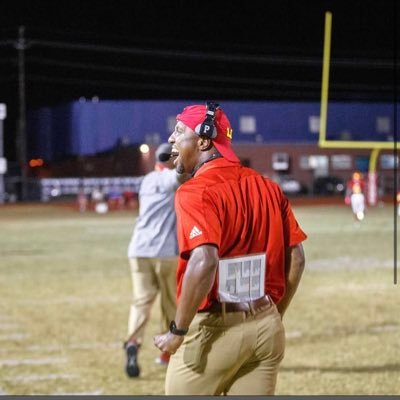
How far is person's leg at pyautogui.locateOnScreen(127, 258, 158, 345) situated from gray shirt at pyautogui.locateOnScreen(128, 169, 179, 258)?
0.41ft

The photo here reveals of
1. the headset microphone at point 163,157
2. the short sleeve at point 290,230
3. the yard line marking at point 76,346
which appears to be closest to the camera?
the short sleeve at point 290,230

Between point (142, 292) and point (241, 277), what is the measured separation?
13.4 feet

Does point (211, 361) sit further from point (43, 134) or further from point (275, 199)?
point (43, 134)

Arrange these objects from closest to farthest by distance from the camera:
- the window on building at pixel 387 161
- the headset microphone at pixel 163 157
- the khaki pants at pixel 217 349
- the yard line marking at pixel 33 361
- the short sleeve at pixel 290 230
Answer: the khaki pants at pixel 217 349
the short sleeve at pixel 290 230
the headset microphone at pixel 163 157
the yard line marking at pixel 33 361
the window on building at pixel 387 161

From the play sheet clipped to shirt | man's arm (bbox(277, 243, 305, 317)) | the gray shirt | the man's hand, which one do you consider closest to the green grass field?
the gray shirt

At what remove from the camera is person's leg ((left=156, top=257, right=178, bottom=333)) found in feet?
Result: 25.8

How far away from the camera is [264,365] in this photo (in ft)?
13.6

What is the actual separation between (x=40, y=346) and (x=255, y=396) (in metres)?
5.32

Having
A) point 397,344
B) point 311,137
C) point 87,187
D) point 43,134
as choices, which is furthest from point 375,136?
point 43,134

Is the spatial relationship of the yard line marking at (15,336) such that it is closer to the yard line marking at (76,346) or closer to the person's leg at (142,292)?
the yard line marking at (76,346)

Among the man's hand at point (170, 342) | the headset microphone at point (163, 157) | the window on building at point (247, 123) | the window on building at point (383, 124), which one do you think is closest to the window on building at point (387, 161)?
the window on building at point (247, 123)

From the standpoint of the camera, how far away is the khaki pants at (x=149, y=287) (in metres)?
7.87

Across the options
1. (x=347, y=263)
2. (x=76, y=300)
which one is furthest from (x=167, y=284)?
(x=347, y=263)

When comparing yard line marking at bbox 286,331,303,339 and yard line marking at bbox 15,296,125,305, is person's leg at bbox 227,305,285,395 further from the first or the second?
yard line marking at bbox 15,296,125,305
